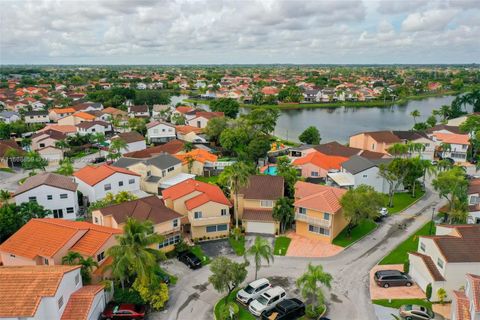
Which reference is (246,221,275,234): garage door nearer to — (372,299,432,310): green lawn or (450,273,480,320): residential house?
(372,299,432,310): green lawn

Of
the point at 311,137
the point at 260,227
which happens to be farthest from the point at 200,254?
the point at 311,137

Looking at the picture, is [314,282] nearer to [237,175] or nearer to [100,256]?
[237,175]

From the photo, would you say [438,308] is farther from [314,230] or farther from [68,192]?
[68,192]

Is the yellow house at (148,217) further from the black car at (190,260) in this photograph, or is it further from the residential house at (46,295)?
the residential house at (46,295)

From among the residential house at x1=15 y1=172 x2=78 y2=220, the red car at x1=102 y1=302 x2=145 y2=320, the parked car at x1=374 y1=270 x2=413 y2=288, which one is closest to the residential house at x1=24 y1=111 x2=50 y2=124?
the residential house at x1=15 y1=172 x2=78 y2=220

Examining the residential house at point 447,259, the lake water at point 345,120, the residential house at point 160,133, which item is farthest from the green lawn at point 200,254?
the lake water at point 345,120

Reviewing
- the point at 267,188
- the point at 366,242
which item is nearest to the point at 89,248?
the point at 267,188

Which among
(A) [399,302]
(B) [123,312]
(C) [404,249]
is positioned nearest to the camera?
(B) [123,312]

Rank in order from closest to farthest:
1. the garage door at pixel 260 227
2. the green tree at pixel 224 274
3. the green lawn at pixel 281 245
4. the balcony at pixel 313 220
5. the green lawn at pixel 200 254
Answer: the green tree at pixel 224 274 < the green lawn at pixel 200 254 < the green lawn at pixel 281 245 < the balcony at pixel 313 220 < the garage door at pixel 260 227
